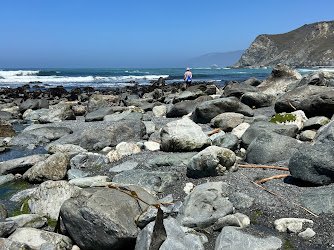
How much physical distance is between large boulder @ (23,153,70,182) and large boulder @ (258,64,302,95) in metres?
12.2

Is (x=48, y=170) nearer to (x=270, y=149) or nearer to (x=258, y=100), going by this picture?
(x=270, y=149)

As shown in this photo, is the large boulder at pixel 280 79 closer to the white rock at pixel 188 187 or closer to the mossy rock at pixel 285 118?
the mossy rock at pixel 285 118

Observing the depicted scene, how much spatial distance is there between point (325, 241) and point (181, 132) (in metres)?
3.93

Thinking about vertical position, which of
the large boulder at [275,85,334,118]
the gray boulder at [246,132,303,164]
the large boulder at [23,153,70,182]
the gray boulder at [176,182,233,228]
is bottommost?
the large boulder at [23,153,70,182]

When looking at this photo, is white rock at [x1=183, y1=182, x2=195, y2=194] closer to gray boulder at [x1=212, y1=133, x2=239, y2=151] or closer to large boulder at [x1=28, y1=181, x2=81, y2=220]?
large boulder at [x1=28, y1=181, x2=81, y2=220]

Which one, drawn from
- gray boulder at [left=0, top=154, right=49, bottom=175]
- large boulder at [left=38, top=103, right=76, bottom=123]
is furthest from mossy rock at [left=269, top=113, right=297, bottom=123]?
large boulder at [left=38, top=103, right=76, bottom=123]

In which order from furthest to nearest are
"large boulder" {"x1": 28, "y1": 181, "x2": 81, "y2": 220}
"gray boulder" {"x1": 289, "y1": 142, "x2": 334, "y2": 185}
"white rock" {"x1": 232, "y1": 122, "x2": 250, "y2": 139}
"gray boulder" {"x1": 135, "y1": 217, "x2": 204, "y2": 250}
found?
"white rock" {"x1": 232, "y1": 122, "x2": 250, "y2": 139} → "large boulder" {"x1": 28, "y1": 181, "x2": 81, "y2": 220} → "gray boulder" {"x1": 289, "y1": 142, "x2": 334, "y2": 185} → "gray boulder" {"x1": 135, "y1": 217, "x2": 204, "y2": 250}

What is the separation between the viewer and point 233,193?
483cm

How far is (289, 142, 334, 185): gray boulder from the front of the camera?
15.3ft

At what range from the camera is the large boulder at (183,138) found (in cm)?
693

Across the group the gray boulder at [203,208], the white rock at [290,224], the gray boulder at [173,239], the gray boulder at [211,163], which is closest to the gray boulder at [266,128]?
the gray boulder at [211,163]

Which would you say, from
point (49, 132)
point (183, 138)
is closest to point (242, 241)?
point (183, 138)

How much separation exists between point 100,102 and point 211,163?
10.9 meters

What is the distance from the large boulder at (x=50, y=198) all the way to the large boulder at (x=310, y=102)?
7.01m
